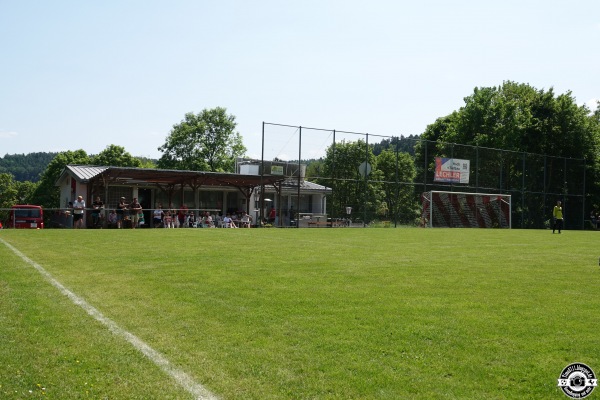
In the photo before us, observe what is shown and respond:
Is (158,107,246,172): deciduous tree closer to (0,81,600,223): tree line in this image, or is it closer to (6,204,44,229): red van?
(0,81,600,223): tree line

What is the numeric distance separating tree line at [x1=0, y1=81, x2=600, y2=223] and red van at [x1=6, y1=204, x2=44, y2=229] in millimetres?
16664

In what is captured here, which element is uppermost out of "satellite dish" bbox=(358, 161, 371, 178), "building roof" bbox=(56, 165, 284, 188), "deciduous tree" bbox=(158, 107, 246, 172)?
"deciduous tree" bbox=(158, 107, 246, 172)

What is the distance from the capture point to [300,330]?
580 cm

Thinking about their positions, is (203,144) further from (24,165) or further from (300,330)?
(24,165)

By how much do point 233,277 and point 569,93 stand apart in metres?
53.8

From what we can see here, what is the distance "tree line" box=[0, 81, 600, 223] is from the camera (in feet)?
127

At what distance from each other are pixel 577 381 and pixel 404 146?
124 ft

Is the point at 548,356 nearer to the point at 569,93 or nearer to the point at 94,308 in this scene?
the point at 94,308

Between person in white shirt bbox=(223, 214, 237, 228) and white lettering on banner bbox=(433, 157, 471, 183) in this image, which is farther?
white lettering on banner bbox=(433, 157, 471, 183)

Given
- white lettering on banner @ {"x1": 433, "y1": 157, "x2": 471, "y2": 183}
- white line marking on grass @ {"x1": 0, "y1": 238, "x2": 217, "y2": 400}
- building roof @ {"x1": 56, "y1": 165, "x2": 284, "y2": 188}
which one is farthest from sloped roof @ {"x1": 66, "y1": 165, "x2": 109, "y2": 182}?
white line marking on grass @ {"x1": 0, "y1": 238, "x2": 217, "y2": 400}

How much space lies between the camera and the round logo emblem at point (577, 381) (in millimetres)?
4191

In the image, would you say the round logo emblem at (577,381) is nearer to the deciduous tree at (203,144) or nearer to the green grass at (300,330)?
the green grass at (300,330)

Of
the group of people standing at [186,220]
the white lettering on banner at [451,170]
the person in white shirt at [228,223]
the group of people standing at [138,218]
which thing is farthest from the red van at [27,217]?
the white lettering on banner at [451,170]

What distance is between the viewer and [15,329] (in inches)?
224
